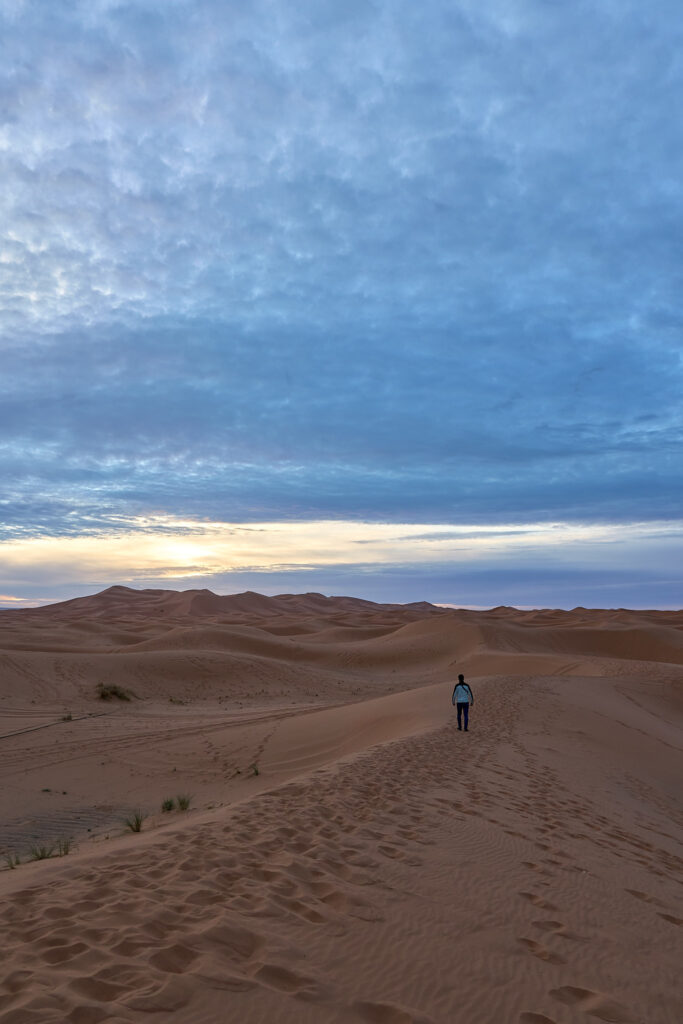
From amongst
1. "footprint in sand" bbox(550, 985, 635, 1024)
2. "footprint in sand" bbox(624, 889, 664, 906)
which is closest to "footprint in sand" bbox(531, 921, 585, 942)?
"footprint in sand" bbox(550, 985, 635, 1024)

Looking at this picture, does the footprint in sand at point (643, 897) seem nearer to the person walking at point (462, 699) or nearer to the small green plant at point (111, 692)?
the person walking at point (462, 699)

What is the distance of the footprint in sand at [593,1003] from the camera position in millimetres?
3771

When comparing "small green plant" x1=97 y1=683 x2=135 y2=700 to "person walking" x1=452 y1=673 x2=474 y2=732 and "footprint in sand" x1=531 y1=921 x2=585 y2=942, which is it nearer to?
"person walking" x1=452 y1=673 x2=474 y2=732

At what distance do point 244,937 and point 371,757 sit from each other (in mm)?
7193

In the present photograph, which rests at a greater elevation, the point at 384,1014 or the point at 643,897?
the point at 384,1014

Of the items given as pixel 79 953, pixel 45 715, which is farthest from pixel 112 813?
pixel 45 715

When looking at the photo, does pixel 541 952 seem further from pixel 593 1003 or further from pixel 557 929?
pixel 593 1003

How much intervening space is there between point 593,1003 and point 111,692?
23.4 m

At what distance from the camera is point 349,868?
18.9 feet

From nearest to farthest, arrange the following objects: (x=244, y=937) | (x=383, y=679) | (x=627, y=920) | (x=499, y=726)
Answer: (x=244, y=937) → (x=627, y=920) → (x=499, y=726) → (x=383, y=679)

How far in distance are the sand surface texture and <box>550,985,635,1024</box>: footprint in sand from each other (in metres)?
0.01

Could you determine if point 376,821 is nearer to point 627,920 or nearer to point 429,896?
point 429,896

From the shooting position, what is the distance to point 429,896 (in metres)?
5.30

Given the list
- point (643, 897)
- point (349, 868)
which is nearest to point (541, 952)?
point (349, 868)
